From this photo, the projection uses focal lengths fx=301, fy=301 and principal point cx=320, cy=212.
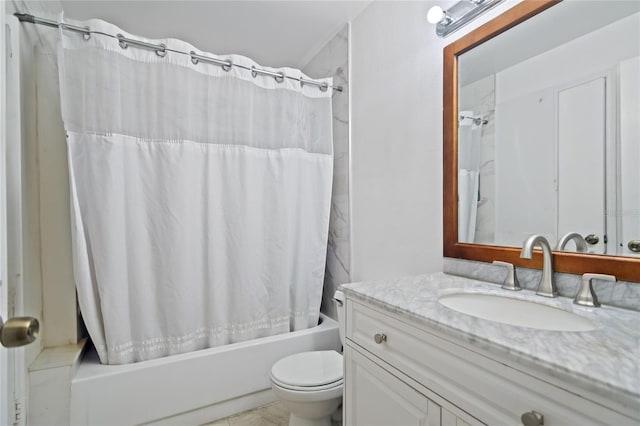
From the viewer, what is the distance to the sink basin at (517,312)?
2.72 ft

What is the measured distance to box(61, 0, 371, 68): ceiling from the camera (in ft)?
5.81

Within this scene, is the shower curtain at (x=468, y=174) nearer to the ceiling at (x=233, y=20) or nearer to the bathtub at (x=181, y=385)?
the ceiling at (x=233, y=20)

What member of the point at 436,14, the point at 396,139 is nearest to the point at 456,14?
the point at 436,14

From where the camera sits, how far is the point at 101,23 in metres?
1.46

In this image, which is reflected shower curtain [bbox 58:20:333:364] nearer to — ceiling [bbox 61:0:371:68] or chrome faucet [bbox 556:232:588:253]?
ceiling [bbox 61:0:371:68]

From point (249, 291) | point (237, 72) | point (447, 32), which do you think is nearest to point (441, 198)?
point (447, 32)

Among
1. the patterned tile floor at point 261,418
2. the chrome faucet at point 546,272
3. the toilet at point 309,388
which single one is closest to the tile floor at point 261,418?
the patterned tile floor at point 261,418

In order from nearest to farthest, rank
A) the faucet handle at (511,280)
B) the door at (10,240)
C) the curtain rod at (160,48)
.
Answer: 1. the door at (10,240)
2. the faucet handle at (511,280)
3. the curtain rod at (160,48)

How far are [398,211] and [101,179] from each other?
151 cm

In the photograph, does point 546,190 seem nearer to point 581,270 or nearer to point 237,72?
point 581,270

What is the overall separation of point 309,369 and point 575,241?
49.0 inches

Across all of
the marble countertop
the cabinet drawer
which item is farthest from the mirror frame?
the cabinet drawer

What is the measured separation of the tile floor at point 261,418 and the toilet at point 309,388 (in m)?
0.25

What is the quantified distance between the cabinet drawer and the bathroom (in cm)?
4
